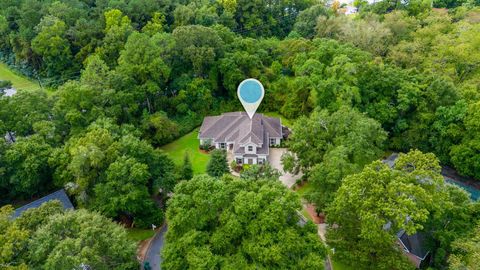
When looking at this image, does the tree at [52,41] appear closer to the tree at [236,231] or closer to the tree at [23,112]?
the tree at [23,112]

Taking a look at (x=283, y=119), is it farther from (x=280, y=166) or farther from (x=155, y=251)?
(x=155, y=251)

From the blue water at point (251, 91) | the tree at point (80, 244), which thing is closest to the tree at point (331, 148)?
the blue water at point (251, 91)

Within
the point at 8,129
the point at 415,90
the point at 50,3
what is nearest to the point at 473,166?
the point at 415,90

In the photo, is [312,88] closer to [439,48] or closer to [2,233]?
[439,48]

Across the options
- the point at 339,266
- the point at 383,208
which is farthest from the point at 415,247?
the point at 383,208

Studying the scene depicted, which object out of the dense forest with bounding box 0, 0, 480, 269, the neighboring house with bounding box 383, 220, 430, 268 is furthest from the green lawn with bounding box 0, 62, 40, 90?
the neighboring house with bounding box 383, 220, 430, 268
